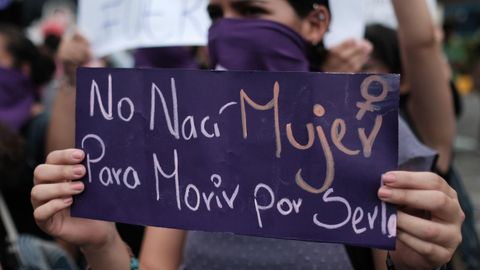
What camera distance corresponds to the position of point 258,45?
1.72 metres

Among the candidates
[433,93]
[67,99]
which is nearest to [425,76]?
[433,93]

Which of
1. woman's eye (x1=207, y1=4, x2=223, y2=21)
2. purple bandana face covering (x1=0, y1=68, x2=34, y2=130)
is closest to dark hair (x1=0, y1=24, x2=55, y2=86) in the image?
purple bandana face covering (x1=0, y1=68, x2=34, y2=130)

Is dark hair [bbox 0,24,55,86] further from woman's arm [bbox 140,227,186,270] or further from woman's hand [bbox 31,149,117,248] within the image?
woman's hand [bbox 31,149,117,248]

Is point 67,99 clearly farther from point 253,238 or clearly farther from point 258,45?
→ point 253,238

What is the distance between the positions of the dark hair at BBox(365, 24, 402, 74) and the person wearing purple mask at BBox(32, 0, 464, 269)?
105 centimetres

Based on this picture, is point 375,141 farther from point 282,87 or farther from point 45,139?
point 45,139

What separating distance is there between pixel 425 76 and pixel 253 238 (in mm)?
854

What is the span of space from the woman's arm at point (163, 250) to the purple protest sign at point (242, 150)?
1.08 feet

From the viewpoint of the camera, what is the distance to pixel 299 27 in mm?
1759

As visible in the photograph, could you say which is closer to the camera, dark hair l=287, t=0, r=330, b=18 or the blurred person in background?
dark hair l=287, t=0, r=330, b=18

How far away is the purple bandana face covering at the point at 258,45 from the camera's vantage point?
5.60ft

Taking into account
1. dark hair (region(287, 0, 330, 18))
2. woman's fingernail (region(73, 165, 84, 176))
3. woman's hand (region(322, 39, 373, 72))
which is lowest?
woman's fingernail (region(73, 165, 84, 176))

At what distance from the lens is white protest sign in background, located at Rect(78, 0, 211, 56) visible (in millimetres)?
2471

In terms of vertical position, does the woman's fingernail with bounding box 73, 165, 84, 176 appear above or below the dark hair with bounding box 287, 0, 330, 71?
below
